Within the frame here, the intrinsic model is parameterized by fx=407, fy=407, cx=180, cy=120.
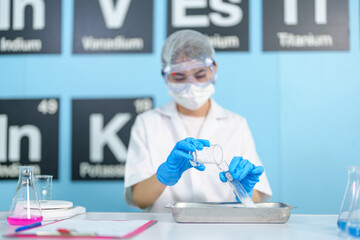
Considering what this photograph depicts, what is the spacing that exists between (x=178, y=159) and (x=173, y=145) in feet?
1.69

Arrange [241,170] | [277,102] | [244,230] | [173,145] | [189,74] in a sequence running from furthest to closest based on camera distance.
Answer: [277,102]
[173,145]
[189,74]
[241,170]
[244,230]

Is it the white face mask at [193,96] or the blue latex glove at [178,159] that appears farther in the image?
the white face mask at [193,96]

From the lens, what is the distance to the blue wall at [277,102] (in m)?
2.46

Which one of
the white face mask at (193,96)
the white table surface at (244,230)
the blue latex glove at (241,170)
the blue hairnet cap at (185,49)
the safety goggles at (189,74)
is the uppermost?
the blue hairnet cap at (185,49)

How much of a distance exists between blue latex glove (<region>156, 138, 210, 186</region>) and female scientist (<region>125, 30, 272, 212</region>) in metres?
0.18

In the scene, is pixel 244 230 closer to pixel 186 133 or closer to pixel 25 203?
pixel 25 203

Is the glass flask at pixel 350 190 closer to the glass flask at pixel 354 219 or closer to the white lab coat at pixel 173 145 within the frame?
the glass flask at pixel 354 219

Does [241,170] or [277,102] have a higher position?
[277,102]

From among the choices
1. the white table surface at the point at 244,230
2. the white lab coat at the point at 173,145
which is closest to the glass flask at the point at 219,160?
the white table surface at the point at 244,230

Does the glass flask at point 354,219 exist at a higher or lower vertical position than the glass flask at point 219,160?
lower

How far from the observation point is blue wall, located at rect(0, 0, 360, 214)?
8.06ft

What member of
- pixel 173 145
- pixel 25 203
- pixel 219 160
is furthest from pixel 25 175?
pixel 173 145

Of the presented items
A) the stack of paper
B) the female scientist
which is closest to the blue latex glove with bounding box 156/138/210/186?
the female scientist

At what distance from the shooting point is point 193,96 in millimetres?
1922
